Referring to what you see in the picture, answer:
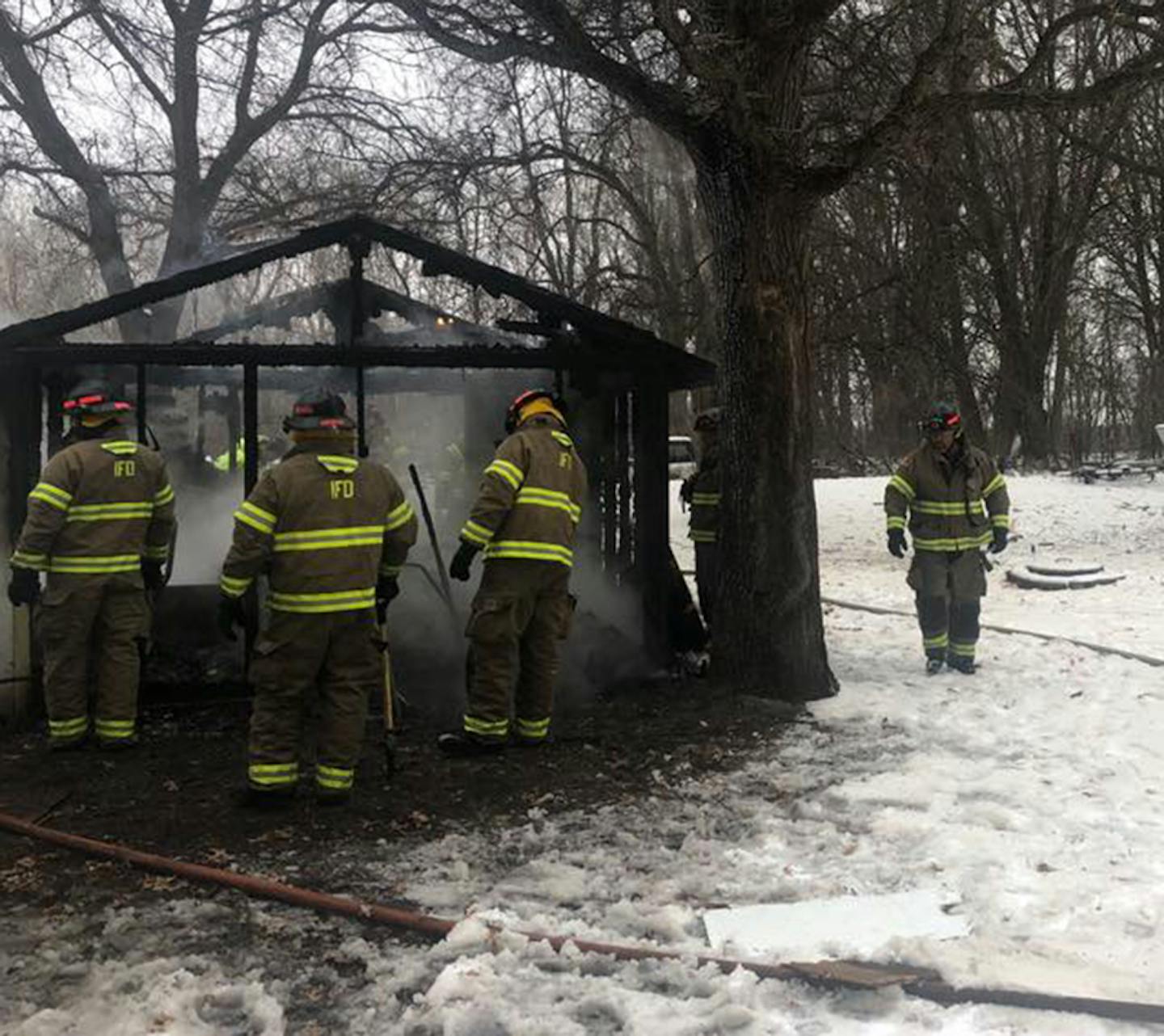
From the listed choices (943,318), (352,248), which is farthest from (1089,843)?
(943,318)

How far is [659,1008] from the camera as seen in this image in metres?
3.12

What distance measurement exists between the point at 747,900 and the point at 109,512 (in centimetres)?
391

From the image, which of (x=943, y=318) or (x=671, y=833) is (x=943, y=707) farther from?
(x=943, y=318)

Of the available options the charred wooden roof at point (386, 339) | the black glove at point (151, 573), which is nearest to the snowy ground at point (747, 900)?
the black glove at point (151, 573)

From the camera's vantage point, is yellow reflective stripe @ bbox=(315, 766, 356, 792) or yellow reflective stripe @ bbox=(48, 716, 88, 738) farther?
yellow reflective stripe @ bbox=(48, 716, 88, 738)

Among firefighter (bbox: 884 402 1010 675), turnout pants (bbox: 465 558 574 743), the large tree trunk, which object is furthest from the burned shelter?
turnout pants (bbox: 465 558 574 743)

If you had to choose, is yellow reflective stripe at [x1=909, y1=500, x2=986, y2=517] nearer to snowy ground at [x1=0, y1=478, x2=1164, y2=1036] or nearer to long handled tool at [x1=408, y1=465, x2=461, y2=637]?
snowy ground at [x1=0, y1=478, x2=1164, y2=1036]

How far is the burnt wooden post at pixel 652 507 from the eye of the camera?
7516 mm

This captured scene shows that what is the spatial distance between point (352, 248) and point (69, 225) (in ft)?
35.8

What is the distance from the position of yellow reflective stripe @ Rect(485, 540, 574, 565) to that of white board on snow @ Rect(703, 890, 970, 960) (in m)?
2.43

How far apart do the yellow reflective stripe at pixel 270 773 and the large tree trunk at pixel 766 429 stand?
2925 millimetres

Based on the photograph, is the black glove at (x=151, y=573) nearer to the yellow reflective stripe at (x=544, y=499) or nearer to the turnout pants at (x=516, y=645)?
the turnout pants at (x=516, y=645)

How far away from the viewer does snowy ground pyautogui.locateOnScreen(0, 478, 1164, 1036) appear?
3.12 meters

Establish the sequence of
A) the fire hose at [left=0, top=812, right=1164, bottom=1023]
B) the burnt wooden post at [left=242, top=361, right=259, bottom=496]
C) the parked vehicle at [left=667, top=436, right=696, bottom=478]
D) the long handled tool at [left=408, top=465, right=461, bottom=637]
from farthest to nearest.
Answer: the parked vehicle at [left=667, top=436, right=696, bottom=478] < the long handled tool at [left=408, top=465, right=461, bottom=637] < the burnt wooden post at [left=242, top=361, right=259, bottom=496] < the fire hose at [left=0, top=812, right=1164, bottom=1023]
